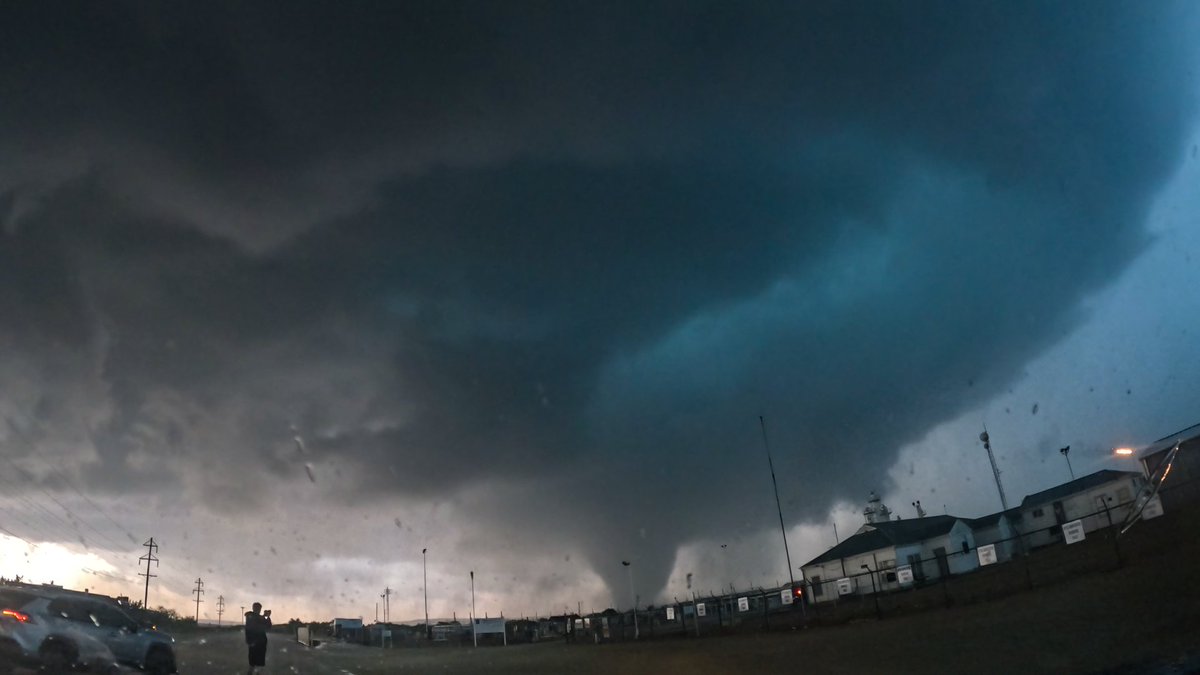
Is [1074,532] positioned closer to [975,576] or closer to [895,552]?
[975,576]

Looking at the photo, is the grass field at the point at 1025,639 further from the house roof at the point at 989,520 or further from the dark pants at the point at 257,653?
the house roof at the point at 989,520

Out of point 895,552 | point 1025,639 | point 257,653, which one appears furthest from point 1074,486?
point 257,653

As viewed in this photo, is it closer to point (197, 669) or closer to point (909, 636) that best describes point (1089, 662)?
point (909, 636)

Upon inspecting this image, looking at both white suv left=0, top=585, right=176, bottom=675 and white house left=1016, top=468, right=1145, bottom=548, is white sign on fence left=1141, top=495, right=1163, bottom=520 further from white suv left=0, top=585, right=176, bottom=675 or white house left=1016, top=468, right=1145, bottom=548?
white suv left=0, top=585, right=176, bottom=675

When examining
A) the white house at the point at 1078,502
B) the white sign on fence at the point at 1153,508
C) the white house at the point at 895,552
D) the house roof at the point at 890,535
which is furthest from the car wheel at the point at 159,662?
the house roof at the point at 890,535

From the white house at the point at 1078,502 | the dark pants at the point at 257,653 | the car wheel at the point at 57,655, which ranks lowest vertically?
the dark pants at the point at 257,653
